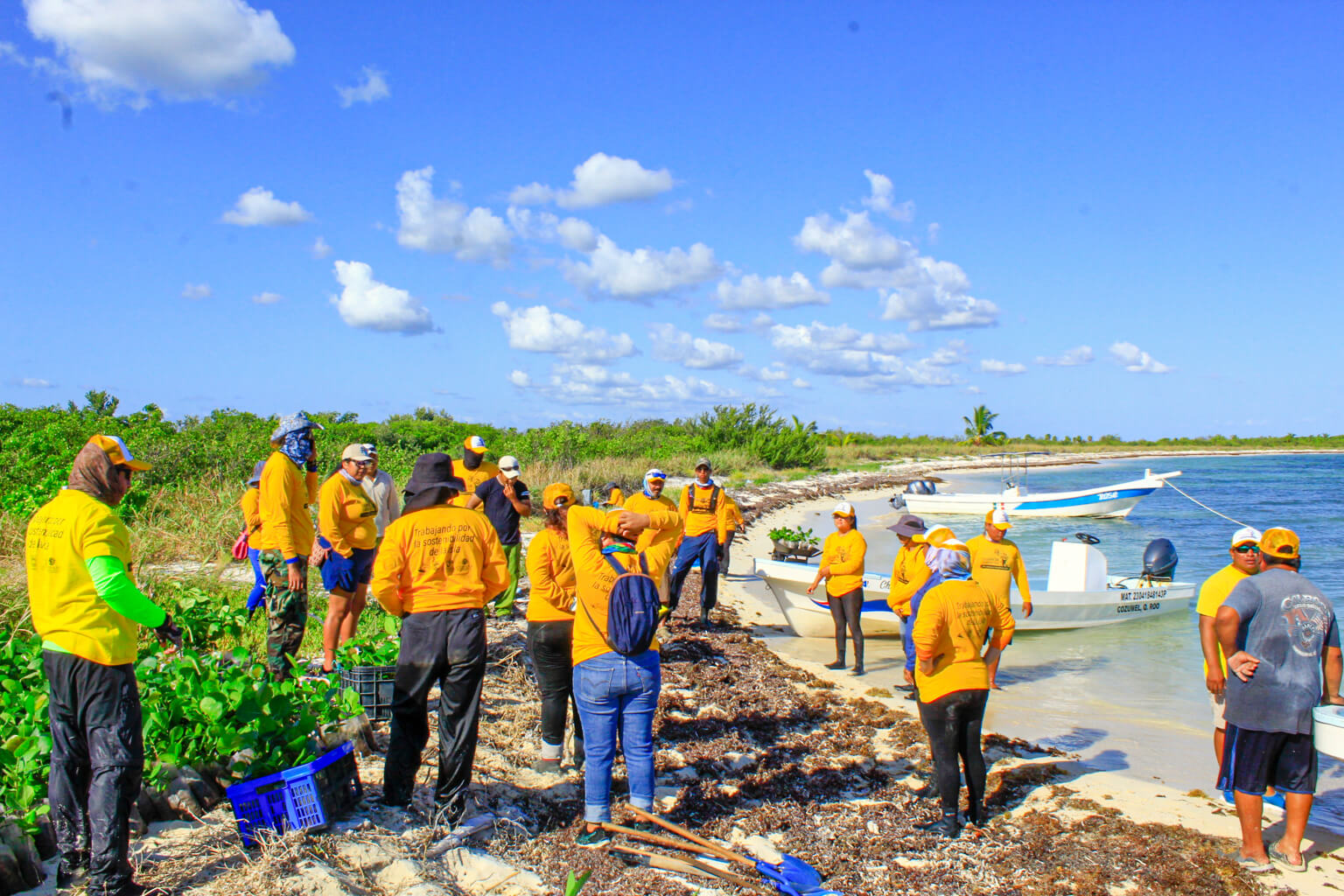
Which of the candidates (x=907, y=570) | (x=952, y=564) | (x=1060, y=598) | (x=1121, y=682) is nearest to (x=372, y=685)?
(x=952, y=564)

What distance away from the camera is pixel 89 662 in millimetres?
3277

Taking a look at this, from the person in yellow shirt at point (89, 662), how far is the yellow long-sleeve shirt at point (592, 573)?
1.92 meters

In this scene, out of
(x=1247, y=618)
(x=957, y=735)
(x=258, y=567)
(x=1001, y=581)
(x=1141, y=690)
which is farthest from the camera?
(x=1141, y=690)

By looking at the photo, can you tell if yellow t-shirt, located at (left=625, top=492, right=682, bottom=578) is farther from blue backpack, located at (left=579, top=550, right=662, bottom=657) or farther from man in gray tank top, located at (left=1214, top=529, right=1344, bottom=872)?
man in gray tank top, located at (left=1214, top=529, right=1344, bottom=872)

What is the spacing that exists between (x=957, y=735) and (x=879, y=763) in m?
1.58

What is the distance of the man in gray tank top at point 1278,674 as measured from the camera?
4305 mm

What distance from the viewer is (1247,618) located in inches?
174

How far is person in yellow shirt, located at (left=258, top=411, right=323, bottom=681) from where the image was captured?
19.2 feet

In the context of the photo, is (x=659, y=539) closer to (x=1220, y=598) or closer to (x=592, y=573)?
(x=592, y=573)

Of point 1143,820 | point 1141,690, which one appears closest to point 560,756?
point 1143,820

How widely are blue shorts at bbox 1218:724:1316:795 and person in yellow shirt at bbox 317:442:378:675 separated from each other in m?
5.68

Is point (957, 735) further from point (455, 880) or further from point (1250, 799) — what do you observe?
point (455, 880)

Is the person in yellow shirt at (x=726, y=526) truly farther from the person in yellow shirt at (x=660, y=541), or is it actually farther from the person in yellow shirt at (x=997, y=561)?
the person in yellow shirt at (x=997, y=561)

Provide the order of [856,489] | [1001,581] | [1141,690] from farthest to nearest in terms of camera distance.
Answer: [856,489]
[1141,690]
[1001,581]
